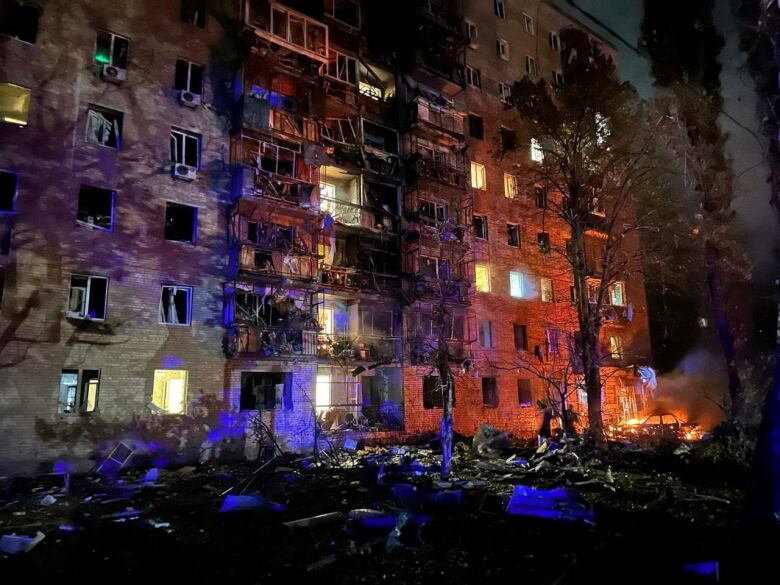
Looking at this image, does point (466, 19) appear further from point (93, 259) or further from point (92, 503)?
point (92, 503)

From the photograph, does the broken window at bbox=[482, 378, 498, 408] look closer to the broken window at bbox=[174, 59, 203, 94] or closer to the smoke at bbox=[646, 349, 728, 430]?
the smoke at bbox=[646, 349, 728, 430]

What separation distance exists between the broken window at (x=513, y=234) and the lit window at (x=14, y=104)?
22.1 meters

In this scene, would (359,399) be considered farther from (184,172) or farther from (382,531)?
(382,531)

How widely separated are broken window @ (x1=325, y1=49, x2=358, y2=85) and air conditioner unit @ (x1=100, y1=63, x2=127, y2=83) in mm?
8751

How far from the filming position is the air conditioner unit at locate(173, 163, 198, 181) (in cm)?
1845

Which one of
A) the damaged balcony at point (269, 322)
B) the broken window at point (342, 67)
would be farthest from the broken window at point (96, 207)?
the broken window at point (342, 67)

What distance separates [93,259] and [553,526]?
51.9 ft

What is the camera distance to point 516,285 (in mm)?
27781

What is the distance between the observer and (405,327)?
76.1 feet

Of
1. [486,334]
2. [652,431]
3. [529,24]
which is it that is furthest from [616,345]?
[529,24]

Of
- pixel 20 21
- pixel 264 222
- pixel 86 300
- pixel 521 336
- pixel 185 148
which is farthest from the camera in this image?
pixel 521 336

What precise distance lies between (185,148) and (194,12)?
5761mm

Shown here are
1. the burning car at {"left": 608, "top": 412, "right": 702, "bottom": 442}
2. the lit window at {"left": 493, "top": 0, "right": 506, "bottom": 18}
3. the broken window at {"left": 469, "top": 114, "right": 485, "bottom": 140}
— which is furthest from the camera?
the lit window at {"left": 493, "top": 0, "right": 506, "bottom": 18}

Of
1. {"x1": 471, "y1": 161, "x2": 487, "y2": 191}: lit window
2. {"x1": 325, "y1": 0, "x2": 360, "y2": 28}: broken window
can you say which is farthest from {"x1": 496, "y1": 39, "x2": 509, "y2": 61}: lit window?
{"x1": 325, "y1": 0, "x2": 360, "y2": 28}: broken window
